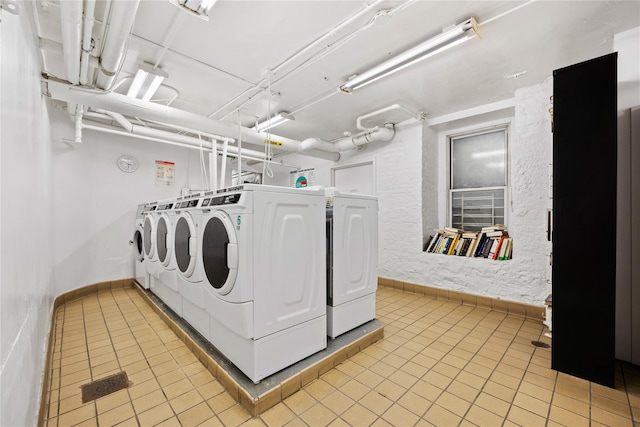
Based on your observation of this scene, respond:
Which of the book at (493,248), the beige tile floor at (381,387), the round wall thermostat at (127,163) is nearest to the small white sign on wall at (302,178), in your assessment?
the round wall thermostat at (127,163)

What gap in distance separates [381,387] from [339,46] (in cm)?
274

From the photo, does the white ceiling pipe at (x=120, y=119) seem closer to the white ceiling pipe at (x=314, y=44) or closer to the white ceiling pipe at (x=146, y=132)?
the white ceiling pipe at (x=146, y=132)

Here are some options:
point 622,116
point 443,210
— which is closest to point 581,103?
point 622,116

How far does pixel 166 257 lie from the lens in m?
2.75

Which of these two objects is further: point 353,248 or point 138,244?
point 138,244

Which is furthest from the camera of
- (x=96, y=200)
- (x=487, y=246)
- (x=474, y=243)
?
(x=96, y=200)

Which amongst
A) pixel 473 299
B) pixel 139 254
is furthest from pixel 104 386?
pixel 473 299

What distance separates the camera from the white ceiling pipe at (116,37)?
1461 millimetres

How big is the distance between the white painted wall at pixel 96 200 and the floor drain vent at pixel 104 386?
8.18 ft

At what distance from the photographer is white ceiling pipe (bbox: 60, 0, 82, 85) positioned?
1.43 meters

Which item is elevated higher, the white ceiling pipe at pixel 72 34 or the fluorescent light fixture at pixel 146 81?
the fluorescent light fixture at pixel 146 81

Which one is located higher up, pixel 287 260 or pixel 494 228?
pixel 494 228

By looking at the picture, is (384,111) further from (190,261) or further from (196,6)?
(190,261)

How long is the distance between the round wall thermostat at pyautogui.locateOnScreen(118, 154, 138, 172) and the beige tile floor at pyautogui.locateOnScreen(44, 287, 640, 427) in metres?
2.57
